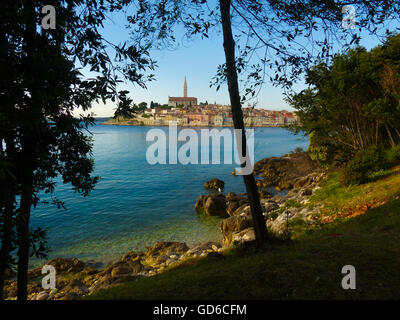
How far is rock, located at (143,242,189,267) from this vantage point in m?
12.3

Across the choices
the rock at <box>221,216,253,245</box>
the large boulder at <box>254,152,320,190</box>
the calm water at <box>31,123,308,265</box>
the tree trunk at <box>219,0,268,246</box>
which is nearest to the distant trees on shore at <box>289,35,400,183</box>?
the calm water at <box>31,123,308,265</box>

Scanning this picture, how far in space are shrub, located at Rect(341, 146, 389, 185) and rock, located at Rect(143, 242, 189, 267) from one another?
1045 cm

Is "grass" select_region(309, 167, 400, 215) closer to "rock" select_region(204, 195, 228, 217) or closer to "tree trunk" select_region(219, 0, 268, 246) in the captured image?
"tree trunk" select_region(219, 0, 268, 246)

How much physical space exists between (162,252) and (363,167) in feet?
41.7

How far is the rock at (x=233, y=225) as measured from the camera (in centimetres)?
1305

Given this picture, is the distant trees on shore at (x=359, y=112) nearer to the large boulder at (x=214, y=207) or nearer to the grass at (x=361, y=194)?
the grass at (x=361, y=194)

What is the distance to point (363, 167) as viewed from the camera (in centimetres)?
1427

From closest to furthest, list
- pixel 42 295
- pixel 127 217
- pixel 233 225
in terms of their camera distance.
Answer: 1. pixel 42 295
2. pixel 233 225
3. pixel 127 217

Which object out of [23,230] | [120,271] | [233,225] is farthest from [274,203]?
[23,230]

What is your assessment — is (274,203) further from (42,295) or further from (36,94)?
(36,94)

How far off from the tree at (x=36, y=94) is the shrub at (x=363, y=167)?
14173mm

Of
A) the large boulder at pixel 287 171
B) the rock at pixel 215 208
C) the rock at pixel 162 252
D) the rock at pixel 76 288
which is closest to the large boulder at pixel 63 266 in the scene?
the rock at pixel 76 288

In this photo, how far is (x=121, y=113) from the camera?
12.8ft
